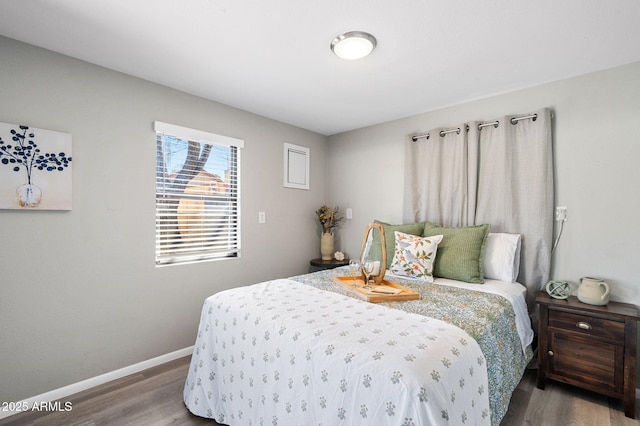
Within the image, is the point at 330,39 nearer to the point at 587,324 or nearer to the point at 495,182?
the point at 495,182

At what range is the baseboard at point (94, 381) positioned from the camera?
189cm

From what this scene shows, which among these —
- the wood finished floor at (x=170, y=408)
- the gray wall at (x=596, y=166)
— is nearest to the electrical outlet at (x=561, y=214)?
the gray wall at (x=596, y=166)

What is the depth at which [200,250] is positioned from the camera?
2.79 metres

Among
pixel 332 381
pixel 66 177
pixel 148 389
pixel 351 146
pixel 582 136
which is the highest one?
pixel 351 146

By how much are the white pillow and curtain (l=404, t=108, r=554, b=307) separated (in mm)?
115

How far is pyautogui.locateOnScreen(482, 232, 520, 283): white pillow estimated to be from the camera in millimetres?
2385

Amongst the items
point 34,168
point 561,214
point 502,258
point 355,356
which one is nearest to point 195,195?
point 34,168

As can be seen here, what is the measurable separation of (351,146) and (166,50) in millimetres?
2365

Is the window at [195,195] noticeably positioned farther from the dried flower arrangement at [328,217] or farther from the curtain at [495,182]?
the curtain at [495,182]

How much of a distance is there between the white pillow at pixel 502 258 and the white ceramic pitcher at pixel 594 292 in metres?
0.43

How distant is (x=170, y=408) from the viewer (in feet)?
6.24

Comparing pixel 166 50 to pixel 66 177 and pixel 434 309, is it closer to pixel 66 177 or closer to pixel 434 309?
pixel 66 177

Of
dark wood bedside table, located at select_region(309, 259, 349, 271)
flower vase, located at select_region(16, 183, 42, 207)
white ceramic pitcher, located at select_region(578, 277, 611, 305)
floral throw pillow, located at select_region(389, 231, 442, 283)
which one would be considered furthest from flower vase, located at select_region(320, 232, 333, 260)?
flower vase, located at select_region(16, 183, 42, 207)

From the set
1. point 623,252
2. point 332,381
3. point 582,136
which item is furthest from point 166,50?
point 623,252
